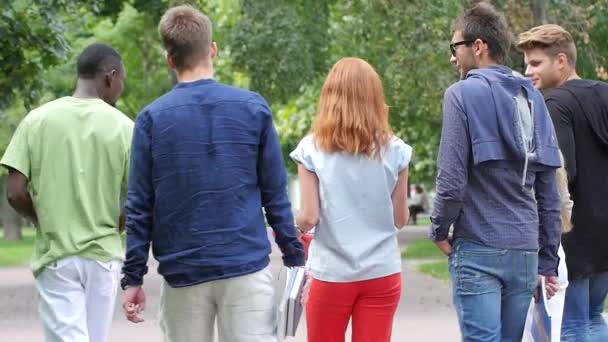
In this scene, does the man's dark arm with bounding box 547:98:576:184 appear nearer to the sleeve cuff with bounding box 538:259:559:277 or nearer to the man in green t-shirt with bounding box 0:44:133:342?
the sleeve cuff with bounding box 538:259:559:277

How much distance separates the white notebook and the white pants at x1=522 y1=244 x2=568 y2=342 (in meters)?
1.19

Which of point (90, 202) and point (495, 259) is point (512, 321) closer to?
point (495, 259)

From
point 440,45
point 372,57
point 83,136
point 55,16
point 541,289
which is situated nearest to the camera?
point 541,289

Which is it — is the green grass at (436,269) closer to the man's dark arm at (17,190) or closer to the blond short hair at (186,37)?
the man's dark arm at (17,190)

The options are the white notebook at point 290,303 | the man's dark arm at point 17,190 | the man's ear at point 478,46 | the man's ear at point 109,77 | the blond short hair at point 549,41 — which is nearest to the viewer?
the white notebook at point 290,303

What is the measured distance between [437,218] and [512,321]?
56cm

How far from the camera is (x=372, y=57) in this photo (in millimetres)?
23797

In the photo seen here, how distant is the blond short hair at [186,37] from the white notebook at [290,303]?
0.91 m

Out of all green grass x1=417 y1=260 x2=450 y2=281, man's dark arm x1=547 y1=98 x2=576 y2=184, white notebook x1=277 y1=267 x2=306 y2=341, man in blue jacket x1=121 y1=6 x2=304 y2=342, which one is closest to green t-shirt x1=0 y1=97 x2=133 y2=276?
man in blue jacket x1=121 y1=6 x2=304 y2=342

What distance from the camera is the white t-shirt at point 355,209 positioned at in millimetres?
5988

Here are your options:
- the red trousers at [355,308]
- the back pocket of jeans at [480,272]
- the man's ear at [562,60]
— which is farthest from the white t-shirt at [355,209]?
the man's ear at [562,60]

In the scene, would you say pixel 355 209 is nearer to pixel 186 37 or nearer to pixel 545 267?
pixel 545 267

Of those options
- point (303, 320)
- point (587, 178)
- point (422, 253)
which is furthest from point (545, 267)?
point (422, 253)

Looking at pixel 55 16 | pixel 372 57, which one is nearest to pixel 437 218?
pixel 55 16
